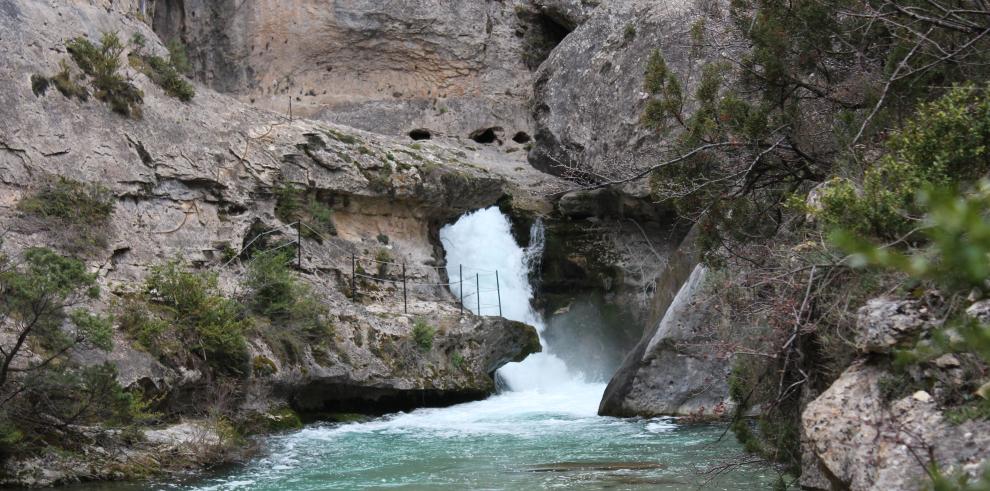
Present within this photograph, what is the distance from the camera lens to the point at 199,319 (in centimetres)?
1534

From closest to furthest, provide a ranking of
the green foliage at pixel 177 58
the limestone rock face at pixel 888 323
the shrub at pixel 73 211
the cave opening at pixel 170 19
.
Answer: the limestone rock face at pixel 888 323 < the shrub at pixel 73 211 < the green foliage at pixel 177 58 < the cave opening at pixel 170 19

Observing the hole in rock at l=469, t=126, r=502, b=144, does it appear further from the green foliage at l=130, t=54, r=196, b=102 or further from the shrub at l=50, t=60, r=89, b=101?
the shrub at l=50, t=60, r=89, b=101

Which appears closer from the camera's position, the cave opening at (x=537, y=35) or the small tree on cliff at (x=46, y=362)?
the small tree on cliff at (x=46, y=362)

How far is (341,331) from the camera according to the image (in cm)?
1892

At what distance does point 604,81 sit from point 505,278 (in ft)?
21.4

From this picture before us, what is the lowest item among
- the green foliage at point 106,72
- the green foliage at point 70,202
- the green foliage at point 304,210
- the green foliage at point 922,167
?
the green foliage at point 922,167

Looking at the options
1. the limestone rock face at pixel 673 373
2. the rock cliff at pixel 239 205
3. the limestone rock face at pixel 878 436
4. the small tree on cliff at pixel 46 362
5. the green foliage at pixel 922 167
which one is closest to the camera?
the limestone rock face at pixel 878 436

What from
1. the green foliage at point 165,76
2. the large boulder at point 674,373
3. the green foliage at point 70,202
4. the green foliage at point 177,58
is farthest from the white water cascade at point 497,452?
the green foliage at point 177,58

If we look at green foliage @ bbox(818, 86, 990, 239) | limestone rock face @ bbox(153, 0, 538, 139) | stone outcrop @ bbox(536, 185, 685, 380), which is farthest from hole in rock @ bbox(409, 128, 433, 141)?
green foliage @ bbox(818, 86, 990, 239)

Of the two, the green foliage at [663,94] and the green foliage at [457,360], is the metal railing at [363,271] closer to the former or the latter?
the green foliage at [457,360]

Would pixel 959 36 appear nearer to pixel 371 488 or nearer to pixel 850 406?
pixel 850 406

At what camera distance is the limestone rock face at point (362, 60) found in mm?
32781

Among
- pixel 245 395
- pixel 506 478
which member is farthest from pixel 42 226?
pixel 506 478

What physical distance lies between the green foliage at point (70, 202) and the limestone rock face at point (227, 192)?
9.4 inches
